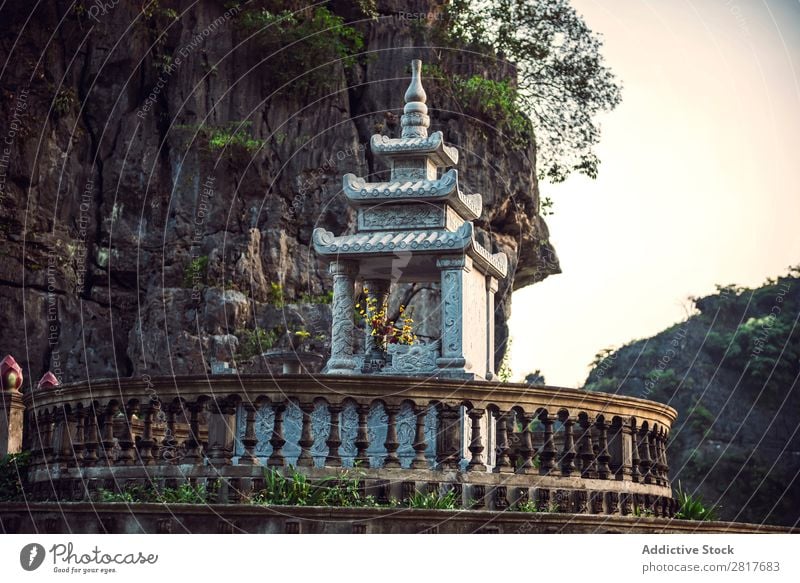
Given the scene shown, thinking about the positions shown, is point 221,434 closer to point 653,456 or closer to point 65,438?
point 65,438

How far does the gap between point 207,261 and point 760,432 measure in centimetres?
2213

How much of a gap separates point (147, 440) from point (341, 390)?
89.4 inches

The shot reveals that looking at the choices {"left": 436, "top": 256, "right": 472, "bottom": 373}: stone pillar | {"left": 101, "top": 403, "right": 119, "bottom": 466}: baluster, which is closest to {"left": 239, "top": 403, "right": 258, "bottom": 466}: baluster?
{"left": 101, "top": 403, "right": 119, "bottom": 466}: baluster

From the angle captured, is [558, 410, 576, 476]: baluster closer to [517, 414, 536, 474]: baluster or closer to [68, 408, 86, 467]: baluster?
[517, 414, 536, 474]: baluster

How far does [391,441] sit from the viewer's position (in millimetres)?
12172

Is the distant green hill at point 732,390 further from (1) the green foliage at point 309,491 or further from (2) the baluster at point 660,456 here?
(1) the green foliage at point 309,491

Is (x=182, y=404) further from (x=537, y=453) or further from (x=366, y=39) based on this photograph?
(x=366, y=39)

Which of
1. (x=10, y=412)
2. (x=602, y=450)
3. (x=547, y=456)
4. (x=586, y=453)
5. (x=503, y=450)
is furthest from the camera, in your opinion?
(x=10, y=412)

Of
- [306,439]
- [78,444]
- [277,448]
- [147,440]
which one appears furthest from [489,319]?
[78,444]

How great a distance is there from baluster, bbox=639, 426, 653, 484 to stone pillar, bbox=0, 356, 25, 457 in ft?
28.5

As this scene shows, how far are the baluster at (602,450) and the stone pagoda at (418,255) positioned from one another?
229 cm

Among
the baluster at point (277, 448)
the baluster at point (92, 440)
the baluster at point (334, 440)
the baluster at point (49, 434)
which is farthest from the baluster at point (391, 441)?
the baluster at point (49, 434)

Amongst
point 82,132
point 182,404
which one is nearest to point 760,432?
point 82,132

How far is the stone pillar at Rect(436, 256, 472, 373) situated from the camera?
15.1 m
